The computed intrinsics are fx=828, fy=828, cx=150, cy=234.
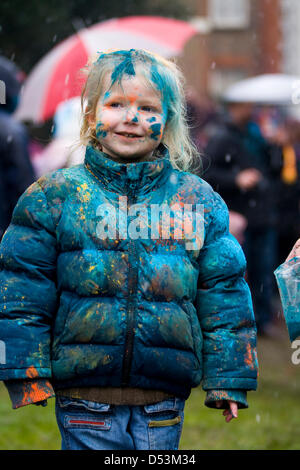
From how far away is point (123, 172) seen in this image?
105 inches

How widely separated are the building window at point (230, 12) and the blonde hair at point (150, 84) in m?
23.9

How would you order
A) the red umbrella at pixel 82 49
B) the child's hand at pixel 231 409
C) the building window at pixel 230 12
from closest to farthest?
1. the child's hand at pixel 231 409
2. the red umbrella at pixel 82 49
3. the building window at pixel 230 12

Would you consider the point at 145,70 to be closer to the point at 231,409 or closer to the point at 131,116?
the point at 131,116

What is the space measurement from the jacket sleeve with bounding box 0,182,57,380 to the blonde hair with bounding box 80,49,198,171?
383 millimetres

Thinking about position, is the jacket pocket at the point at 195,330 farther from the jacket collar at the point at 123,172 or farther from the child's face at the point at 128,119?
the child's face at the point at 128,119

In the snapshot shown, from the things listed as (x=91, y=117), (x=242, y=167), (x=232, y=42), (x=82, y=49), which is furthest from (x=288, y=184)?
(x=232, y=42)

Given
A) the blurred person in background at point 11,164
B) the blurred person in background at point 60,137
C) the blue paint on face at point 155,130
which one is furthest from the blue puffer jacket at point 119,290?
the blurred person in background at point 60,137

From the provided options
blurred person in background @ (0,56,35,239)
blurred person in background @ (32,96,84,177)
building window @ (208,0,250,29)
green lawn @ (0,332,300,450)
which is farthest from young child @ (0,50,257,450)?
building window @ (208,0,250,29)

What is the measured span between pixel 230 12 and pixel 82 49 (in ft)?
68.7

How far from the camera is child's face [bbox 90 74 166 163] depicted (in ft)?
8.89

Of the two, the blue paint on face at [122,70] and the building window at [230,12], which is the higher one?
the building window at [230,12]

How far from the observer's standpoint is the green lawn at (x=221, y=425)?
14.7 ft

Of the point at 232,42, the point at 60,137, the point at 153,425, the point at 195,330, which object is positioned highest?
the point at 232,42

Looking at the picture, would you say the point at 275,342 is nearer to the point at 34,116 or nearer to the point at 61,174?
the point at 34,116
